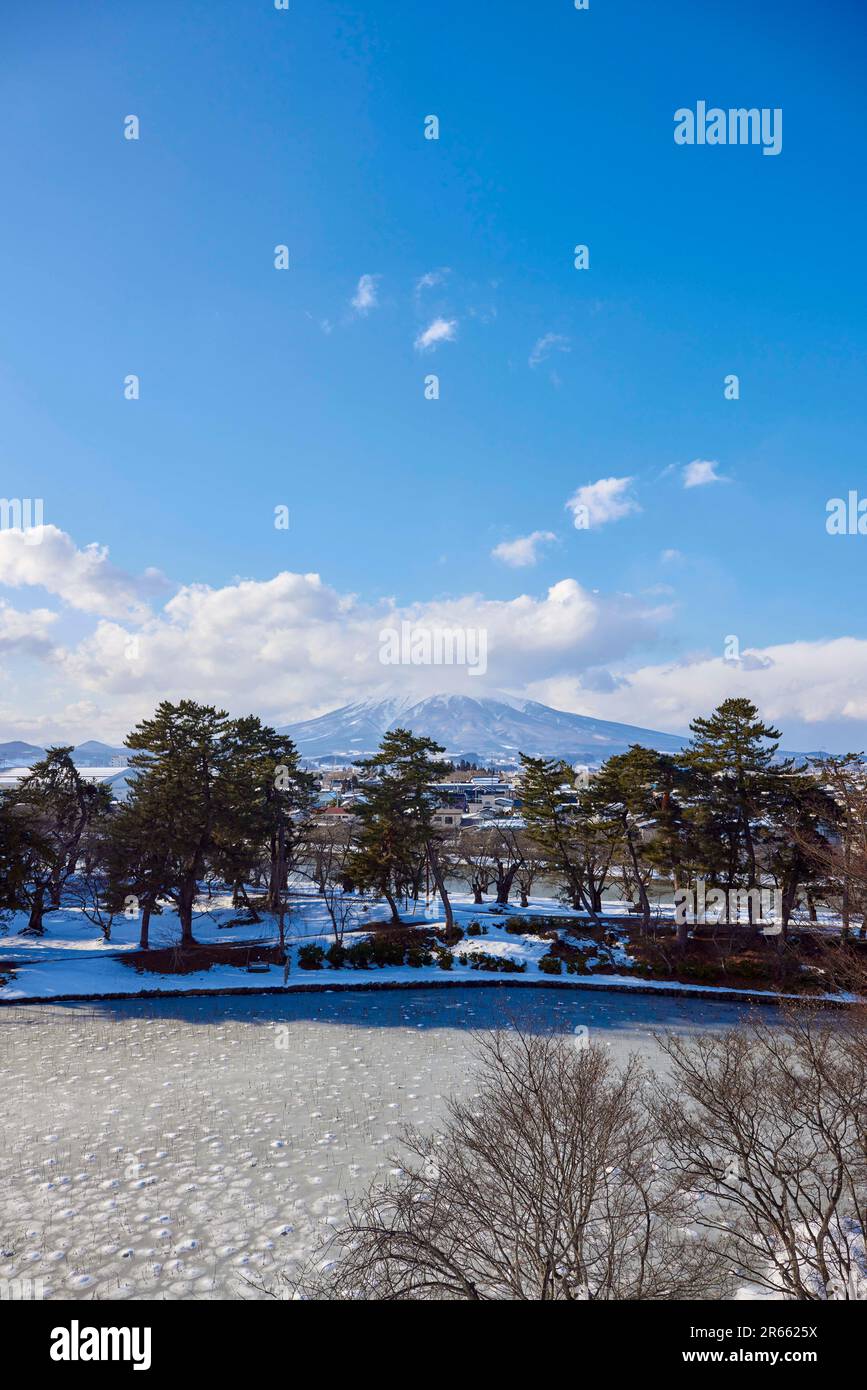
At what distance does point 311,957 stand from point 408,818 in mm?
7042

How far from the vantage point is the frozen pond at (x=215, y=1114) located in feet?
29.6

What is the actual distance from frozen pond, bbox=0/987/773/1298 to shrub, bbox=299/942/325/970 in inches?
101

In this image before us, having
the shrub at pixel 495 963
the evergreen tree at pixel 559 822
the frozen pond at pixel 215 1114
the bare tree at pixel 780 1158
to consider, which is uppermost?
the evergreen tree at pixel 559 822

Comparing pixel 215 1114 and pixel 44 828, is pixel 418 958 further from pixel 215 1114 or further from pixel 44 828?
pixel 44 828

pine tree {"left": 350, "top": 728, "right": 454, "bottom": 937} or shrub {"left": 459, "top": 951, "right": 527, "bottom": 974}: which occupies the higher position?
pine tree {"left": 350, "top": 728, "right": 454, "bottom": 937}

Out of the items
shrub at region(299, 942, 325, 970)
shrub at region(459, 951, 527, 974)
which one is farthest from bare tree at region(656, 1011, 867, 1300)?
shrub at region(299, 942, 325, 970)

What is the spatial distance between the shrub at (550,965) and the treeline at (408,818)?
4076 millimetres

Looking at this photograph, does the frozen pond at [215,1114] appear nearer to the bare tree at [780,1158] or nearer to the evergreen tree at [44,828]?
the bare tree at [780,1158]

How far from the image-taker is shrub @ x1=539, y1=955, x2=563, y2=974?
2572cm

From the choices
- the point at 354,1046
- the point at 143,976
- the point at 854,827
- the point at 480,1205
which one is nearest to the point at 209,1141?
the point at 354,1046

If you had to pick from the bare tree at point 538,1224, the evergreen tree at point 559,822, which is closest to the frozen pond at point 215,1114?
the bare tree at point 538,1224

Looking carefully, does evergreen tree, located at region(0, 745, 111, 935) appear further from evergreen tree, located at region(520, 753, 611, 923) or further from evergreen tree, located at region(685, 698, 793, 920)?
evergreen tree, located at region(685, 698, 793, 920)

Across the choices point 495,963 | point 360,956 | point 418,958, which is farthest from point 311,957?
point 495,963

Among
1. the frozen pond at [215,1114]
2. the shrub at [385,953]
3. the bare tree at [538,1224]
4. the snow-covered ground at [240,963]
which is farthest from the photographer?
the shrub at [385,953]
